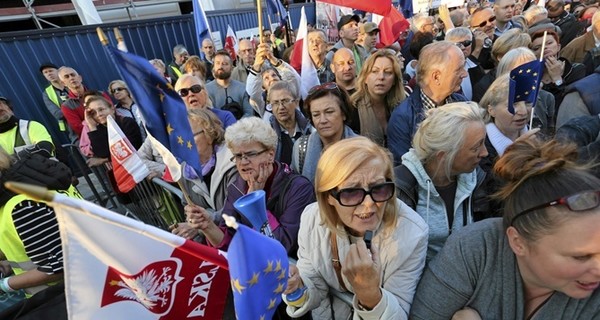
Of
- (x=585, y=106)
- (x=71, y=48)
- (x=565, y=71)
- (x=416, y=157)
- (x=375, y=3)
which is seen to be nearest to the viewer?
(x=416, y=157)

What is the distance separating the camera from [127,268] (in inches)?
46.6

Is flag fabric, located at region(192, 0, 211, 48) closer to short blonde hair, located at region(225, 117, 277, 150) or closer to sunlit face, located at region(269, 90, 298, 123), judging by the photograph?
sunlit face, located at region(269, 90, 298, 123)

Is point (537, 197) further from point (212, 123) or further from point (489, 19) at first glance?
point (489, 19)

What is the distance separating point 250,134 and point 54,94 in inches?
218

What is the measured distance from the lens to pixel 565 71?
3936mm

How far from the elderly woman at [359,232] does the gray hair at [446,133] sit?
385mm

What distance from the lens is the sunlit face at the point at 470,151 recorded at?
6.46 ft

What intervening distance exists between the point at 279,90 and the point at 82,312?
2603 mm

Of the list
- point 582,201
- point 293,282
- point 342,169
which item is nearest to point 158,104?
point 342,169

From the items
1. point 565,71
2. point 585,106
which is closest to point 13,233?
point 585,106

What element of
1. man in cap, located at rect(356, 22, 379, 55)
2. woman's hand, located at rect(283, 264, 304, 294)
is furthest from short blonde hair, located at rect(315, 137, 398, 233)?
man in cap, located at rect(356, 22, 379, 55)

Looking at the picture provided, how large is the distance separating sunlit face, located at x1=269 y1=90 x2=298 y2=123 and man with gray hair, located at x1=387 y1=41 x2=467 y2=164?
1.04 m

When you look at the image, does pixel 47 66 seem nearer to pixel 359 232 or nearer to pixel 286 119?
pixel 286 119

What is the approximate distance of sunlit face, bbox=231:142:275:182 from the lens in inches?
92.1
